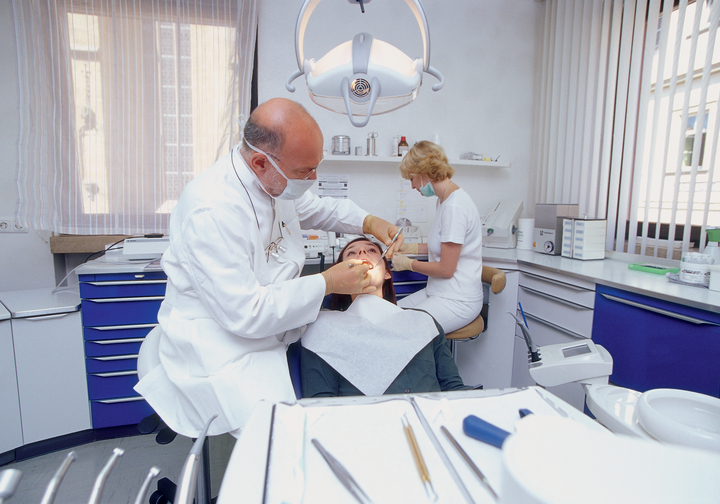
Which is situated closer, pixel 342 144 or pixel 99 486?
pixel 99 486

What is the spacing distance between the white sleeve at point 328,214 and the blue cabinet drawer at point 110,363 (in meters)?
1.20

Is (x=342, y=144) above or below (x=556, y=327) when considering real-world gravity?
above

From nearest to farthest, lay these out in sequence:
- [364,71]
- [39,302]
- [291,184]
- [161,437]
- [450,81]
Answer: [364,71], [161,437], [291,184], [39,302], [450,81]

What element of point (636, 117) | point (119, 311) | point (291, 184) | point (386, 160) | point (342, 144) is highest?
point (636, 117)

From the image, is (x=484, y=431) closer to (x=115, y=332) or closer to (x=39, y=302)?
(x=115, y=332)

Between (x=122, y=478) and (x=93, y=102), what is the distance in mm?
2216

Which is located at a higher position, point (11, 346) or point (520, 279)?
point (520, 279)

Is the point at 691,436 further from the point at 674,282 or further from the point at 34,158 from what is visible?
the point at 34,158

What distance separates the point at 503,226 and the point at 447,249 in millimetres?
1008

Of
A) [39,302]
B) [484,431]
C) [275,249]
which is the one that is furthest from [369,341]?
[39,302]

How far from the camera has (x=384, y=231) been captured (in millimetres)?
1811

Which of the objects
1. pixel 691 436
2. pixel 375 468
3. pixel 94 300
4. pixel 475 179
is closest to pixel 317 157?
pixel 375 468

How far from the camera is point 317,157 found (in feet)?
4.26

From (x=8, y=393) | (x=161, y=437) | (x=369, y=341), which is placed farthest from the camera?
(x=8, y=393)
